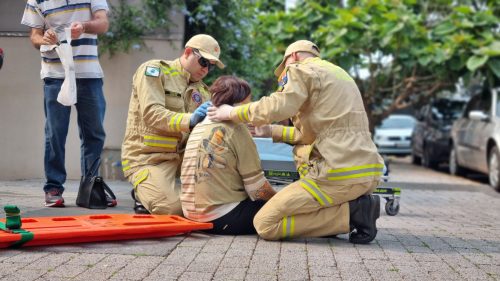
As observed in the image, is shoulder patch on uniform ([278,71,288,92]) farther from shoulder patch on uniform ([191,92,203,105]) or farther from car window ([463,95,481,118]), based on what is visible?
car window ([463,95,481,118])

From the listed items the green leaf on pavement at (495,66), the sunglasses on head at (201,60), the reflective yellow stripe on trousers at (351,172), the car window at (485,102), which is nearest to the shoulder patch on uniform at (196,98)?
the sunglasses on head at (201,60)

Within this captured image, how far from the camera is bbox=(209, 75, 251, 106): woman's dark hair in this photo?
223 inches

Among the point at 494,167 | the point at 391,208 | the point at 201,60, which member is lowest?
the point at 494,167

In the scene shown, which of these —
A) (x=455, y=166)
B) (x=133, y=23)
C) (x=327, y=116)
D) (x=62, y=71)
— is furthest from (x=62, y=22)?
(x=455, y=166)

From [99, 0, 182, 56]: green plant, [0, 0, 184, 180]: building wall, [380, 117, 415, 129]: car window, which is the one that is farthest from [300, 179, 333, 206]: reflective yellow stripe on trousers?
[380, 117, 415, 129]: car window

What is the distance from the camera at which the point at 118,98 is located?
33.5 ft

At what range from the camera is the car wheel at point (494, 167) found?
44.7 ft

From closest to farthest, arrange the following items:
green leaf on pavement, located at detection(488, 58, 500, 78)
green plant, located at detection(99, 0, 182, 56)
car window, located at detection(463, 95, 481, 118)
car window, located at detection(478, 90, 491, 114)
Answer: green plant, located at detection(99, 0, 182, 56)
car window, located at detection(478, 90, 491, 114)
green leaf on pavement, located at detection(488, 58, 500, 78)
car window, located at detection(463, 95, 481, 118)

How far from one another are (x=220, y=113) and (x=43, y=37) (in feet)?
6.37

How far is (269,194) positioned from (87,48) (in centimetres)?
219

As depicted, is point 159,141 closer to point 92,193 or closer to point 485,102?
point 92,193

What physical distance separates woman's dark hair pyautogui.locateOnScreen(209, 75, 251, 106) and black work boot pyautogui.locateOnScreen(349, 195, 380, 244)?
3.50ft

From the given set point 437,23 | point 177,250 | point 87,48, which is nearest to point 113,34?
point 87,48

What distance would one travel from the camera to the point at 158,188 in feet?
20.6
